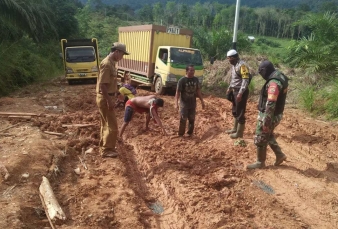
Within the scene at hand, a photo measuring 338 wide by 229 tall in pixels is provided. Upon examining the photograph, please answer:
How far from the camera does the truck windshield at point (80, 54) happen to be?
16266 mm

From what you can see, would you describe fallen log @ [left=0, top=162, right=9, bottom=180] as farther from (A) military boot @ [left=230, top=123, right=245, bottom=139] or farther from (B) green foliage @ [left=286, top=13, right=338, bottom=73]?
(B) green foliage @ [left=286, top=13, right=338, bottom=73]

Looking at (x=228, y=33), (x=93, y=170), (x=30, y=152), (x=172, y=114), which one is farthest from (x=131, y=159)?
(x=228, y=33)

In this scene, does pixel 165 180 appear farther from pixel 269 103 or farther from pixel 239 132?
pixel 239 132

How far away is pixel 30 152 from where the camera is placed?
537cm

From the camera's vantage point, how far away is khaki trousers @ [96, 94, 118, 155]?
18.1 feet

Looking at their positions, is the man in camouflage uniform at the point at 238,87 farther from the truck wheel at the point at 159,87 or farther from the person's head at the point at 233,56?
the truck wheel at the point at 159,87

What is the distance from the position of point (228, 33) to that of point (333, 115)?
13027 mm

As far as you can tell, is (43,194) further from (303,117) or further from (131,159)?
(303,117)

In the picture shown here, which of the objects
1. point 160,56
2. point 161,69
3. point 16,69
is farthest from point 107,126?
point 16,69

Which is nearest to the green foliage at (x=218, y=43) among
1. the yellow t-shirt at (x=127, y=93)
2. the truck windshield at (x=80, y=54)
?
the truck windshield at (x=80, y=54)

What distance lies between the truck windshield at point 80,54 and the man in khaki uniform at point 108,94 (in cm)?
1135

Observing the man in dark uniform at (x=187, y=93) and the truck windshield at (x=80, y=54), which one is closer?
the man in dark uniform at (x=187, y=93)

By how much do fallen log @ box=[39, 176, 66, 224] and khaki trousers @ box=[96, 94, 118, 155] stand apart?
1591mm

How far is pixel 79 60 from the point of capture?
53.5ft
